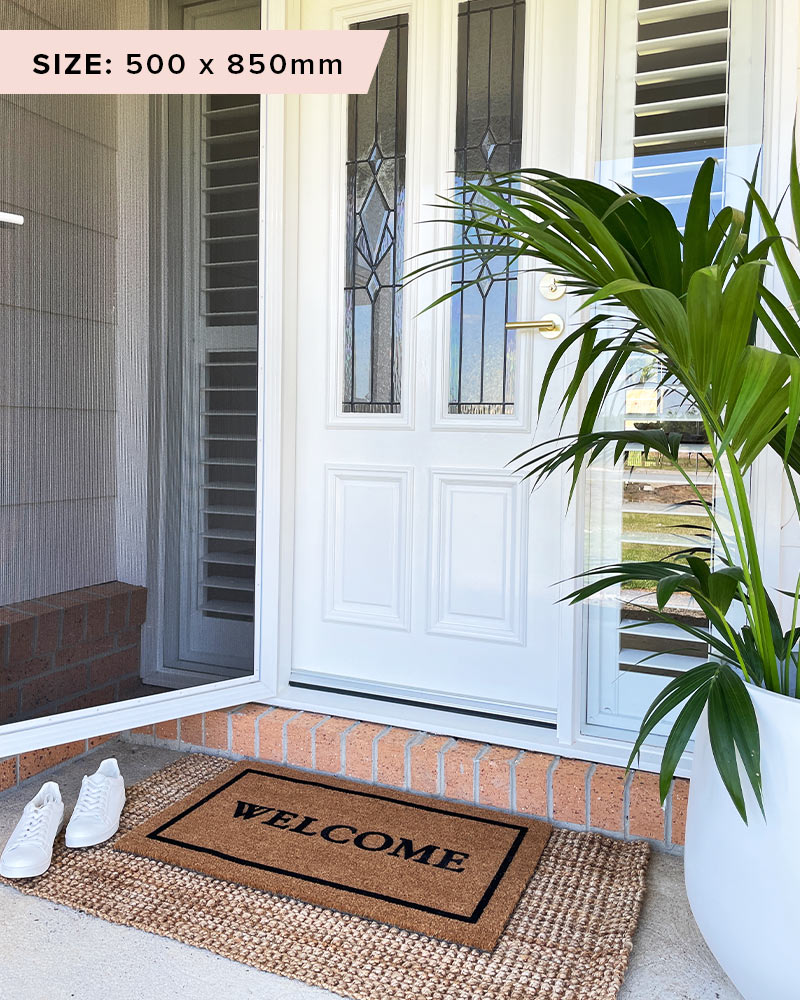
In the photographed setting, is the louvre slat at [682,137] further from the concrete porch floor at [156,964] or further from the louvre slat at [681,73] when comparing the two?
the concrete porch floor at [156,964]

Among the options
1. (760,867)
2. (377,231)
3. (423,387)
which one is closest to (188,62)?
(377,231)

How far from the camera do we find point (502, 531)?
6.94 ft

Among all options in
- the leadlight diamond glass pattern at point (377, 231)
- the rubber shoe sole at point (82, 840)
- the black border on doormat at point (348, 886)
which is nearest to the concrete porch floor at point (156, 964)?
the rubber shoe sole at point (82, 840)

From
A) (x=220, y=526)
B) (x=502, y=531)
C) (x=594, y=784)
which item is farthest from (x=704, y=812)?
(x=220, y=526)

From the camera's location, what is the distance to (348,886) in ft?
5.32

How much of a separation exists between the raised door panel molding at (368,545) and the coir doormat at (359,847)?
454 millimetres

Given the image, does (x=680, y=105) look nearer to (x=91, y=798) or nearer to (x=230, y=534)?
(x=230, y=534)

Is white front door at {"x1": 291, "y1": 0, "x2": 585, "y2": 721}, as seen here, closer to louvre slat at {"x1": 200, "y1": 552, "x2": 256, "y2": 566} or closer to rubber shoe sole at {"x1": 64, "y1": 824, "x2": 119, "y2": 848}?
louvre slat at {"x1": 200, "y1": 552, "x2": 256, "y2": 566}

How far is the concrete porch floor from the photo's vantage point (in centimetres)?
133

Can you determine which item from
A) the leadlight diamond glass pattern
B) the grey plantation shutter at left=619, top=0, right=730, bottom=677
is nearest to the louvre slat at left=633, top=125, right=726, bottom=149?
the grey plantation shutter at left=619, top=0, right=730, bottom=677

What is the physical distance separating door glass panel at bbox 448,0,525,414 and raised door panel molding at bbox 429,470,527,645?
0.21 meters

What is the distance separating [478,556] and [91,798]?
1055 mm

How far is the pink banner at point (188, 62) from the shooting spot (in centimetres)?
183

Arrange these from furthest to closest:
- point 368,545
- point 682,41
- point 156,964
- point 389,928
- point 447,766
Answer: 1. point 368,545
2. point 447,766
3. point 682,41
4. point 389,928
5. point 156,964
